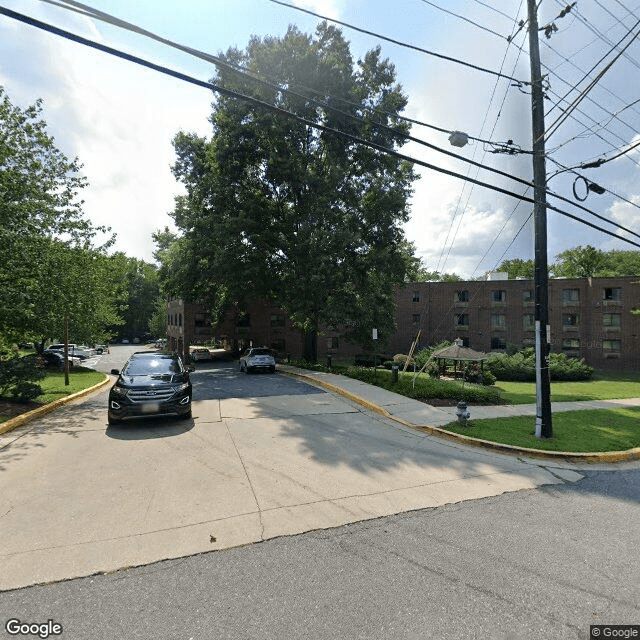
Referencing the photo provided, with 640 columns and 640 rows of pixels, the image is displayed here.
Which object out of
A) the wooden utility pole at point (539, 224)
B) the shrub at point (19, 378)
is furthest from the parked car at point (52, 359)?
the wooden utility pole at point (539, 224)

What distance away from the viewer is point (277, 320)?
136 ft

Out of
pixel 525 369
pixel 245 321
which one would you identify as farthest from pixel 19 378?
pixel 245 321

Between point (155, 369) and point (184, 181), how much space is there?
19.9m

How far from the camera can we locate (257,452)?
7.07 metres

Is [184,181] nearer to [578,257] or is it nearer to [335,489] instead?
[335,489]

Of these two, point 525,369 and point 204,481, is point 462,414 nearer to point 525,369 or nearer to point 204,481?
point 204,481

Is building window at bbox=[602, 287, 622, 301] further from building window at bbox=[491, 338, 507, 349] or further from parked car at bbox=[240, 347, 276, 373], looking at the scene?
parked car at bbox=[240, 347, 276, 373]

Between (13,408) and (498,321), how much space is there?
4669 cm

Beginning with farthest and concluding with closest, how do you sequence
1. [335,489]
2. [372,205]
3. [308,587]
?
[372,205] < [335,489] < [308,587]

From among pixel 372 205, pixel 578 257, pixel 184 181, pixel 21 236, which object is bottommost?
pixel 21 236

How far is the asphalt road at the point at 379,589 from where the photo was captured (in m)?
2.93

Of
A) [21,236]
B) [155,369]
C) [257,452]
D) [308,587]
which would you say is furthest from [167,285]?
[308,587]

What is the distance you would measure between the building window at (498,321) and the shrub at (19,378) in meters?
45.7
